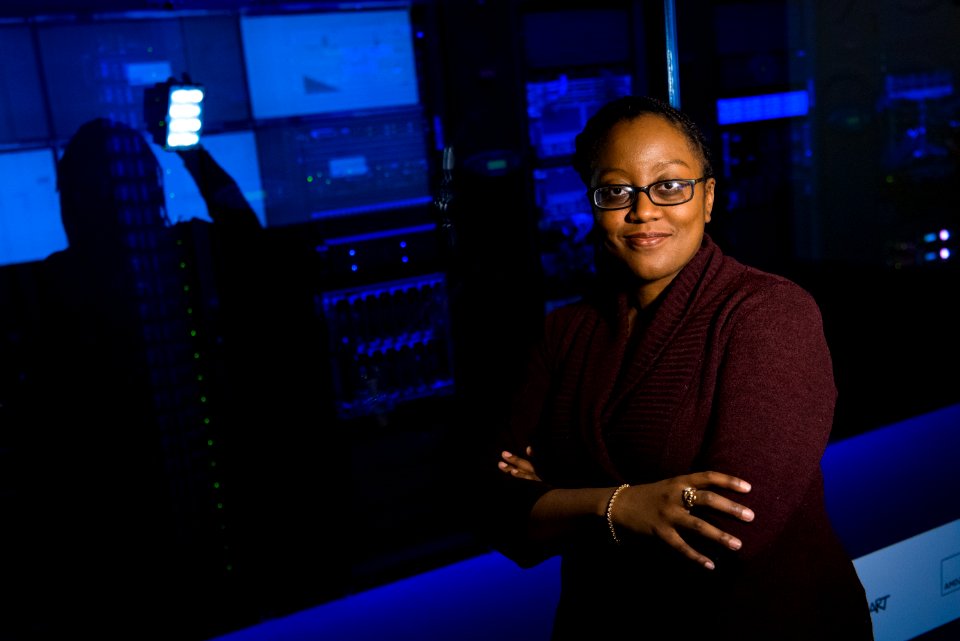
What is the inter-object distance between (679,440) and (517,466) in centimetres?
33

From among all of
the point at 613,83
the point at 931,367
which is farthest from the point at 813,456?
the point at 931,367

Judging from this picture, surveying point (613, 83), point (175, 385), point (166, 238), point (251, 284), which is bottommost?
point (175, 385)

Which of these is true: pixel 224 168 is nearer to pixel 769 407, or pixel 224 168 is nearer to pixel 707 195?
pixel 707 195

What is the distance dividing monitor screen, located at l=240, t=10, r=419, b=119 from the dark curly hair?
5.09 ft

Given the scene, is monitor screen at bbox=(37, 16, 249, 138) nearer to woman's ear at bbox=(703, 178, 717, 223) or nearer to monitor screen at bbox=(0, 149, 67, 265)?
monitor screen at bbox=(0, 149, 67, 265)

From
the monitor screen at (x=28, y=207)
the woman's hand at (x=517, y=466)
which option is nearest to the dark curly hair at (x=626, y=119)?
the woman's hand at (x=517, y=466)

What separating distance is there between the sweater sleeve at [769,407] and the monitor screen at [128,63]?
190cm

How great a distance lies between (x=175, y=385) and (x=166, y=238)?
1.46 feet

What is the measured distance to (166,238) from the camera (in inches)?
98.2

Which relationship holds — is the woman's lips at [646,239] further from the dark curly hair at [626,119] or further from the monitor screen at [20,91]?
the monitor screen at [20,91]

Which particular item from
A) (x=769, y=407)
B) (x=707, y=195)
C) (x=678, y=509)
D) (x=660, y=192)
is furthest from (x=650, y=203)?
(x=678, y=509)

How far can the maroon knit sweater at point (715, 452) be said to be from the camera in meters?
1.15

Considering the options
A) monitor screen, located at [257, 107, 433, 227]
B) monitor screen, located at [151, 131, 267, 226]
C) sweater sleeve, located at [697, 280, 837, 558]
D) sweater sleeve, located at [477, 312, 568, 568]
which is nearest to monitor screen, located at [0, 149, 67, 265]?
monitor screen, located at [151, 131, 267, 226]

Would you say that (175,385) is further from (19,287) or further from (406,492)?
(406,492)
